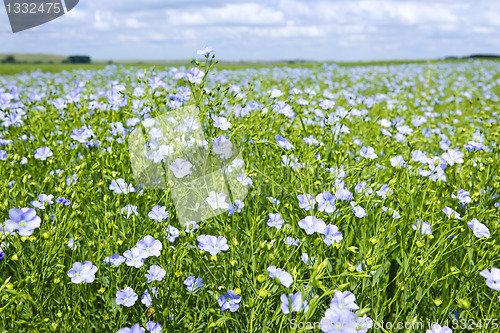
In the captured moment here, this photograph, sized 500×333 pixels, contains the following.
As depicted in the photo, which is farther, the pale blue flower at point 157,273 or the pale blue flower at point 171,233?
the pale blue flower at point 171,233

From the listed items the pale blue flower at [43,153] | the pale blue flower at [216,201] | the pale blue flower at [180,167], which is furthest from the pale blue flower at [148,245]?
the pale blue flower at [43,153]

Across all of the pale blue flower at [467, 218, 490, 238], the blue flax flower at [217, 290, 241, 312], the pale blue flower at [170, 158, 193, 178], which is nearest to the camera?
the blue flax flower at [217, 290, 241, 312]

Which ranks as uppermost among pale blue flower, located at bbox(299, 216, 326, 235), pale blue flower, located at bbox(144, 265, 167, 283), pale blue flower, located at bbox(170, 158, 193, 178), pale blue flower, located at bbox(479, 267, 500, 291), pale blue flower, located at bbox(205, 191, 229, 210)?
pale blue flower, located at bbox(170, 158, 193, 178)

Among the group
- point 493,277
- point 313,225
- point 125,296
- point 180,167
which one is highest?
point 180,167

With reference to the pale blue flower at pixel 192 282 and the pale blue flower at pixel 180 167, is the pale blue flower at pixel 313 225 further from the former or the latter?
the pale blue flower at pixel 180 167

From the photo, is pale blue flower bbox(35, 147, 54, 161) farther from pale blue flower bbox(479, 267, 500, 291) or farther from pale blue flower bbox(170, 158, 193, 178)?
pale blue flower bbox(479, 267, 500, 291)

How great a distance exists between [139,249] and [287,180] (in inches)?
41.7

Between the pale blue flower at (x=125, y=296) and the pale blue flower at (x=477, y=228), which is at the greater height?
the pale blue flower at (x=477, y=228)

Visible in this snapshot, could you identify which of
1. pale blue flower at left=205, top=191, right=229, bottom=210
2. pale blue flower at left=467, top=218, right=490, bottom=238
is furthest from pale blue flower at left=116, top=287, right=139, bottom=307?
pale blue flower at left=467, top=218, right=490, bottom=238

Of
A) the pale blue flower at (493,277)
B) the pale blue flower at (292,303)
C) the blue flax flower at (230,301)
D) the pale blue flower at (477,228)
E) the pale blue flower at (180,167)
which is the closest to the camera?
the pale blue flower at (292,303)

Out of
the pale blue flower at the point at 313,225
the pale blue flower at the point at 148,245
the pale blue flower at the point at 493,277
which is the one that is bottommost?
the pale blue flower at the point at 493,277

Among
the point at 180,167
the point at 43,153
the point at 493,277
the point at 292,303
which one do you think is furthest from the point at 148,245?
the point at 43,153

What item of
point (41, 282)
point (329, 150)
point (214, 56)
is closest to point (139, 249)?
point (41, 282)

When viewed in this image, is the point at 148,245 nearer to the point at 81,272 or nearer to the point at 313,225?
the point at 81,272
